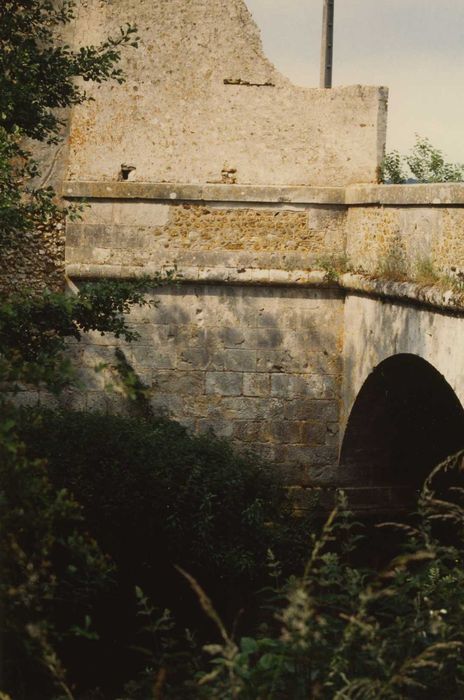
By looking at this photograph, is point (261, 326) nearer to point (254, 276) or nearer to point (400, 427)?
point (254, 276)

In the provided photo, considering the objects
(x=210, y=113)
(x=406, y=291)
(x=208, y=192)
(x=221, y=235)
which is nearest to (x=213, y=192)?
(x=208, y=192)

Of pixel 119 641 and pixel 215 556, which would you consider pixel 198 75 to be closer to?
pixel 215 556

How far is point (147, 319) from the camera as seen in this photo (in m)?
9.13

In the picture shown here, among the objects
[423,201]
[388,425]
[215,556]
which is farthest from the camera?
[388,425]

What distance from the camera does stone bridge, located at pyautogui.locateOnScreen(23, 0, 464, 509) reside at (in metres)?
9.04

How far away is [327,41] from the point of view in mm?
12266

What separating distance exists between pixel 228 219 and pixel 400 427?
221cm

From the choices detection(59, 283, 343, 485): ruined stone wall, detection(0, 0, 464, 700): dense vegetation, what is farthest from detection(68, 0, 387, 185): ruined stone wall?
detection(59, 283, 343, 485): ruined stone wall

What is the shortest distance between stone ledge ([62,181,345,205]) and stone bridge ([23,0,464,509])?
0.01 m

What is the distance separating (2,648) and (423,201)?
3.85 metres

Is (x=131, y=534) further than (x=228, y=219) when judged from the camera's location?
No

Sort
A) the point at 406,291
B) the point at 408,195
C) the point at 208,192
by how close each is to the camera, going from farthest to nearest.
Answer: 1. the point at 208,192
2. the point at 408,195
3. the point at 406,291

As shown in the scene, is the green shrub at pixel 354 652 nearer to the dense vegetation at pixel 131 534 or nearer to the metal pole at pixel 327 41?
the dense vegetation at pixel 131 534

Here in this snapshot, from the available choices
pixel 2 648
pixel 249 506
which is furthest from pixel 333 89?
pixel 2 648
